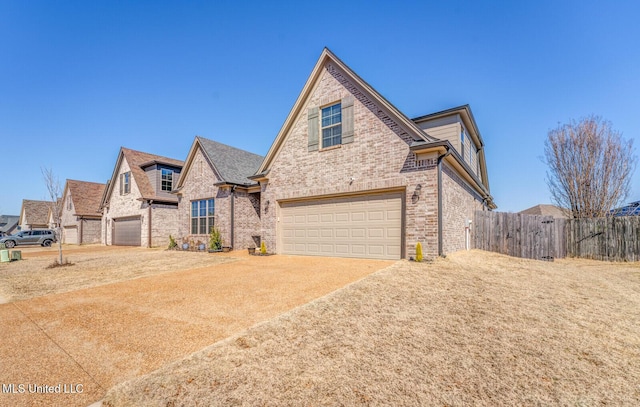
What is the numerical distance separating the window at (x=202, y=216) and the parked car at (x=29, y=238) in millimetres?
19717

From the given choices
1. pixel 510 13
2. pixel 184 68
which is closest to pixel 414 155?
pixel 510 13

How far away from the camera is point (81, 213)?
90.5ft

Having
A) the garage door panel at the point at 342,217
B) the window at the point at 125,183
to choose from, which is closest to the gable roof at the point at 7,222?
the window at the point at 125,183

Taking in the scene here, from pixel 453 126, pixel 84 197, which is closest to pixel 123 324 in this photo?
pixel 453 126

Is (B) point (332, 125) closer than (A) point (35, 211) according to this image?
Yes

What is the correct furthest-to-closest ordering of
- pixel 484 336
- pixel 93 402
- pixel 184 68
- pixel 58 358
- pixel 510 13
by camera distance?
pixel 184 68 → pixel 510 13 → pixel 484 336 → pixel 58 358 → pixel 93 402

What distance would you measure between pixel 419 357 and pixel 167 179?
2390 centimetres

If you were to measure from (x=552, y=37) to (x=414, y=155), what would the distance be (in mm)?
6960

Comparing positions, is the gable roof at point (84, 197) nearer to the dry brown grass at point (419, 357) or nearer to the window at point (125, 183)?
the window at point (125, 183)

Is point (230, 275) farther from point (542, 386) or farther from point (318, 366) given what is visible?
point (542, 386)

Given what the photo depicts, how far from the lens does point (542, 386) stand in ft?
9.35

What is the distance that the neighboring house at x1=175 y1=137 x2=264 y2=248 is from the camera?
15984mm

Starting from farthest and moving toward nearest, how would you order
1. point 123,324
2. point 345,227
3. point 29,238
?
1. point 29,238
2. point 345,227
3. point 123,324

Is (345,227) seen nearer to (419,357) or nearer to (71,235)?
(419,357)
